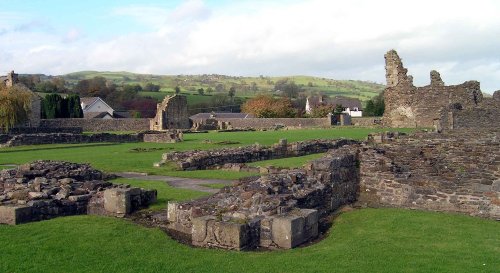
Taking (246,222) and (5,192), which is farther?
(5,192)

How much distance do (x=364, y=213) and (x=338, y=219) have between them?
0.73m

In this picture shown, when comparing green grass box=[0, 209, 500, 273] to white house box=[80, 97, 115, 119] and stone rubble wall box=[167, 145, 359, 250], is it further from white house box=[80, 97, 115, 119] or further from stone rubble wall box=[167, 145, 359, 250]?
white house box=[80, 97, 115, 119]

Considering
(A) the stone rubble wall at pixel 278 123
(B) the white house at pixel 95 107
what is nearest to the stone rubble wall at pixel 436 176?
(A) the stone rubble wall at pixel 278 123

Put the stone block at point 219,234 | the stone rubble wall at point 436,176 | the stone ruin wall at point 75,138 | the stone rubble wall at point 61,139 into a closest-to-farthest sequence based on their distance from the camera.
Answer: the stone block at point 219,234, the stone rubble wall at point 436,176, the stone rubble wall at point 61,139, the stone ruin wall at point 75,138

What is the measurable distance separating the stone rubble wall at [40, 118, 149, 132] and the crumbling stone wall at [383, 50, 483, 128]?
126 feet

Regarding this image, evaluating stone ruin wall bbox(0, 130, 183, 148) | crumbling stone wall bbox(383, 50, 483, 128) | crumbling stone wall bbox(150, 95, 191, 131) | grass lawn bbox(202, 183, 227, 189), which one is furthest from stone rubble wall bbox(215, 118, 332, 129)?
grass lawn bbox(202, 183, 227, 189)

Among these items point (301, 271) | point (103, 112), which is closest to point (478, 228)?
point (301, 271)

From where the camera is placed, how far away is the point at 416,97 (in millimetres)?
38219

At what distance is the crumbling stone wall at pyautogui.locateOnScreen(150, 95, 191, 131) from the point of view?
66125 mm

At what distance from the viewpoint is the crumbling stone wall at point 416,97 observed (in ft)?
116

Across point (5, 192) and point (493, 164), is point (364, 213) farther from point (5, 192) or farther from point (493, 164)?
point (5, 192)

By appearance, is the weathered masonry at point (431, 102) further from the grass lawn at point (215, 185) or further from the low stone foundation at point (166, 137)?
the grass lawn at point (215, 185)

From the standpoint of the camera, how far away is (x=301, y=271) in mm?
7426

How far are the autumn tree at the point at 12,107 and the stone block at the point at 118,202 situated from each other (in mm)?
37946
